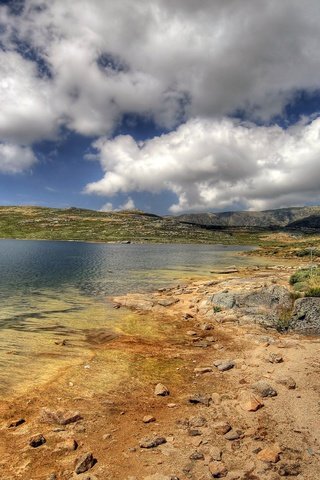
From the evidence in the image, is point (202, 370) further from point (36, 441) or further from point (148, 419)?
point (36, 441)

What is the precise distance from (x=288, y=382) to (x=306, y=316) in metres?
11.3

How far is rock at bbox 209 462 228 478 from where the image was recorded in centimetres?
1004

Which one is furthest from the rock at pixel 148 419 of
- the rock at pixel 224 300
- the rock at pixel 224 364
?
the rock at pixel 224 300

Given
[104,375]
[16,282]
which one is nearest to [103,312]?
[104,375]

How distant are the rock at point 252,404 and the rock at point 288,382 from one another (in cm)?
213

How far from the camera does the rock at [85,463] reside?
1032cm

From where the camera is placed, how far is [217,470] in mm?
10164

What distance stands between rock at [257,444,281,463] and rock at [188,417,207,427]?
253 centimetres

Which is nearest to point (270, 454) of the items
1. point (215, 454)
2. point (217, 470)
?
point (215, 454)

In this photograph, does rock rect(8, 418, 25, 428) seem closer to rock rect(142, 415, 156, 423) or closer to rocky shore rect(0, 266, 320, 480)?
rocky shore rect(0, 266, 320, 480)

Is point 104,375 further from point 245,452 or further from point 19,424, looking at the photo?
point 245,452

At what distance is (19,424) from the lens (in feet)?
42.8

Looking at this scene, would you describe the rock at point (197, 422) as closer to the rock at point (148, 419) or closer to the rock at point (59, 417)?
the rock at point (148, 419)

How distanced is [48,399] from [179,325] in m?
14.8
